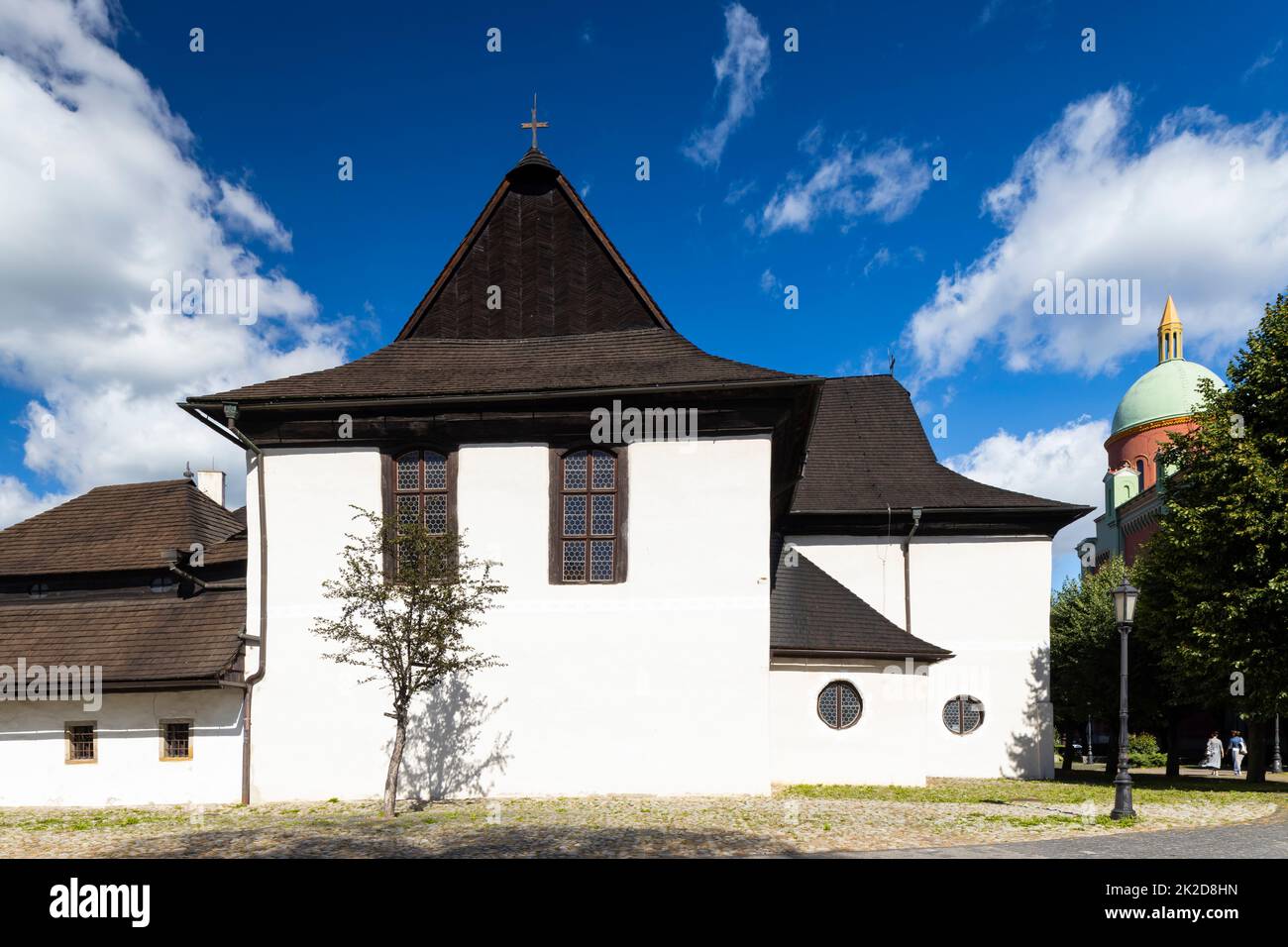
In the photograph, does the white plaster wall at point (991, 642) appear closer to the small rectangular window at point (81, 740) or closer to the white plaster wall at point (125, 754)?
the white plaster wall at point (125, 754)

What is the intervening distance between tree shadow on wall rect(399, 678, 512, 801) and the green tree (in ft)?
Answer: 50.1

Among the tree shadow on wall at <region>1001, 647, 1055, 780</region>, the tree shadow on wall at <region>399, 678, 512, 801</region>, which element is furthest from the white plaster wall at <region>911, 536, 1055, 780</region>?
the tree shadow on wall at <region>399, 678, 512, 801</region>

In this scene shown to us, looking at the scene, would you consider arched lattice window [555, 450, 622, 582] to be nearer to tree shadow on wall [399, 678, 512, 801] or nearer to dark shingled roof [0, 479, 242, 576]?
tree shadow on wall [399, 678, 512, 801]

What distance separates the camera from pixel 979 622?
21.8 m

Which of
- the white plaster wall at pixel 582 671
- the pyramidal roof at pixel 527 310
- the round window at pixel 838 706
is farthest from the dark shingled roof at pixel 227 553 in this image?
the round window at pixel 838 706

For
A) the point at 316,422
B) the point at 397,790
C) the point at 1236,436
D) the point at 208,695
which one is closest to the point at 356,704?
the point at 397,790

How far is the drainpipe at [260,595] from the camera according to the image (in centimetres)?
1477

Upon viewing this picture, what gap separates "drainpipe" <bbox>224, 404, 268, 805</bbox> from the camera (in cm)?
1477

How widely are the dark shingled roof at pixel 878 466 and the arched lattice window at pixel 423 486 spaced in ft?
34.3

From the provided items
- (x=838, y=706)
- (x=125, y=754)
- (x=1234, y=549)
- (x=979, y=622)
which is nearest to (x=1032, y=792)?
(x=838, y=706)

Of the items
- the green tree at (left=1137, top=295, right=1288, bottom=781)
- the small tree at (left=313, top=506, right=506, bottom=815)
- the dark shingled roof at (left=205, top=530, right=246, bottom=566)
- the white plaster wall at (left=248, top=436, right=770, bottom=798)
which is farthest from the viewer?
the green tree at (left=1137, top=295, right=1288, bottom=781)

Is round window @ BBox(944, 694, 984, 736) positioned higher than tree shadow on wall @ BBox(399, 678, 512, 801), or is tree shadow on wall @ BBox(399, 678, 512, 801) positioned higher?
tree shadow on wall @ BBox(399, 678, 512, 801)

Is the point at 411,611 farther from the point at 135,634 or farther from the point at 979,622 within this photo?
the point at 979,622
